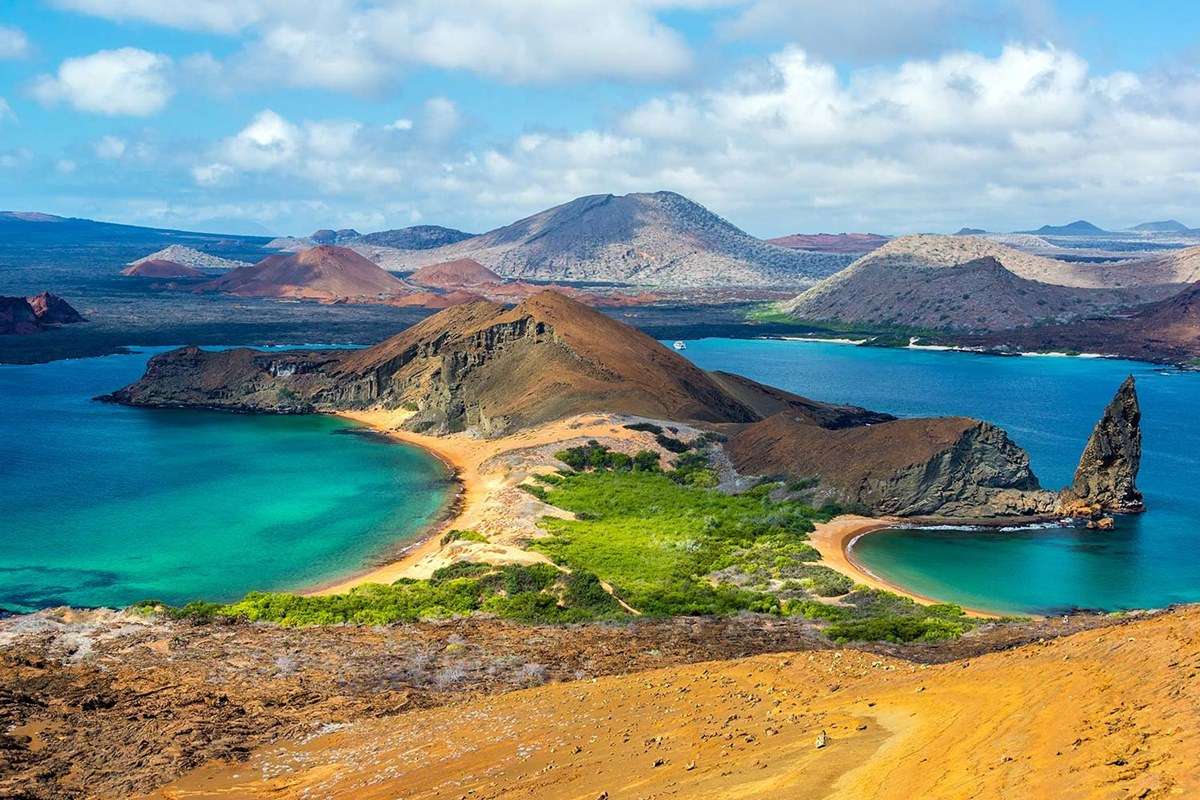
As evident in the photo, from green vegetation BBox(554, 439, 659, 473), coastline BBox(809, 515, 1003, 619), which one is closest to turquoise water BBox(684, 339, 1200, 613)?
coastline BBox(809, 515, 1003, 619)

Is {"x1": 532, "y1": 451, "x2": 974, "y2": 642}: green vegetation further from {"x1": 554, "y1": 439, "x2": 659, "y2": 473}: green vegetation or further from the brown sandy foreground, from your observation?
the brown sandy foreground

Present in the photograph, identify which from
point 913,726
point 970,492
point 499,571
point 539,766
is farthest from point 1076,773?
point 970,492

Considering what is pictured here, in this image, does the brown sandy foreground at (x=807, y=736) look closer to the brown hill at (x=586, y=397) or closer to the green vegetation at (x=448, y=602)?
the green vegetation at (x=448, y=602)

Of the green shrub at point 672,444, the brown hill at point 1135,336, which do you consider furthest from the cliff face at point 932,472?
the brown hill at point 1135,336

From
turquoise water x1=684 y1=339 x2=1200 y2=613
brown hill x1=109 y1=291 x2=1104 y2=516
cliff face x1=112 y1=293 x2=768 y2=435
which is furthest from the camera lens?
cliff face x1=112 y1=293 x2=768 y2=435

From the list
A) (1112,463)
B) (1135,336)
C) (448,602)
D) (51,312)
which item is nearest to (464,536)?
(448,602)

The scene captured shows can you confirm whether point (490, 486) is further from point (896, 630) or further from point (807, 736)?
point (807, 736)
